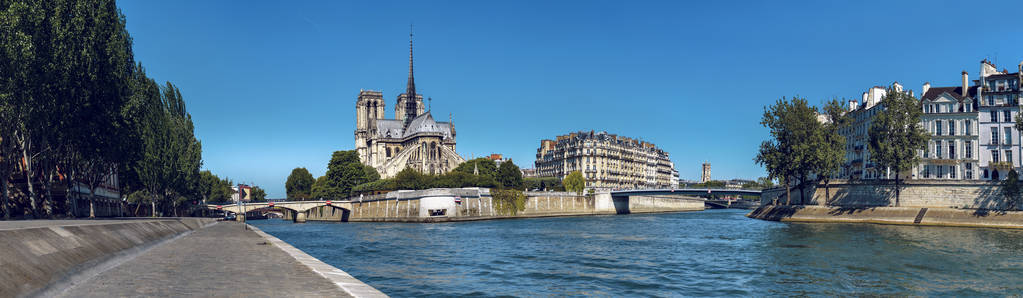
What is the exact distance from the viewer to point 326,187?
124 metres

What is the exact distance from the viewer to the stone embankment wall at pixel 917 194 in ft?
210

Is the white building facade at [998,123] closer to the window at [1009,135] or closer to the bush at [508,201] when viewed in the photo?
the window at [1009,135]

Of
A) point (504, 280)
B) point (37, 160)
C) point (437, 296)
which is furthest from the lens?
point (37, 160)

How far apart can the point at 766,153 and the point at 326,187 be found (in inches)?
3111

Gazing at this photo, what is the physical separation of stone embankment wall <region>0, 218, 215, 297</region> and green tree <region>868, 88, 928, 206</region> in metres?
65.6

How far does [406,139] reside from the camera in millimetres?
168625

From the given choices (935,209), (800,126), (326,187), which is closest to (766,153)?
(800,126)

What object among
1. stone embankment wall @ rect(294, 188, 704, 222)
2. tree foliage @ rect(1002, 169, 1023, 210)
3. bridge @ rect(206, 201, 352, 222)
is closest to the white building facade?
tree foliage @ rect(1002, 169, 1023, 210)

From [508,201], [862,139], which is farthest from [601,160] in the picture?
[862,139]

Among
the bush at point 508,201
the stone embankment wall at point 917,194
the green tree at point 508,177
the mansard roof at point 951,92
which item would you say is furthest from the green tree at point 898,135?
the green tree at point 508,177

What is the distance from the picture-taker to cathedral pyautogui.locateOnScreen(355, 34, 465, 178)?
503 feet

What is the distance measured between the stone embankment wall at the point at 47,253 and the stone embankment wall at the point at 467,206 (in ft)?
221

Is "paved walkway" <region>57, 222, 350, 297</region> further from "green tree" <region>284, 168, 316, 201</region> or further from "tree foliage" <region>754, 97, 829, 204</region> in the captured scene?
"green tree" <region>284, 168, 316, 201</region>

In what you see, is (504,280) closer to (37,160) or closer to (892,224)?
(37,160)
